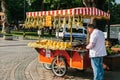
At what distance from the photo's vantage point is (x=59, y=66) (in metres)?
12.2

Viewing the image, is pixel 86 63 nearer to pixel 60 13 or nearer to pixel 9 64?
pixel 60 13

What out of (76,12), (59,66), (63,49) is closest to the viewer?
(76,12)

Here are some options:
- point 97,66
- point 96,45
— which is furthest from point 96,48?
point 97,66

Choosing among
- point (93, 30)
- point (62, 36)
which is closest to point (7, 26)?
point (62, 36)

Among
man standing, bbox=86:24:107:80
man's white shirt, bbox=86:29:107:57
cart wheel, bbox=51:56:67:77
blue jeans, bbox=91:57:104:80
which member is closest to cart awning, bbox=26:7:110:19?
cart wheel, bbox=51:56:67:77

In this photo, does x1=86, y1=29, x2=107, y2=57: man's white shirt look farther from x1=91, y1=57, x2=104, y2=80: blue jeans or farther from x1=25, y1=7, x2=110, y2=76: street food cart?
x1=25, y1=7, x2=110, y2=76: street food cart

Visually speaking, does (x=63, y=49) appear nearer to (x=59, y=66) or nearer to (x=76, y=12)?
(x=59, y=66)

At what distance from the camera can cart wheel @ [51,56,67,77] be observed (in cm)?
1208

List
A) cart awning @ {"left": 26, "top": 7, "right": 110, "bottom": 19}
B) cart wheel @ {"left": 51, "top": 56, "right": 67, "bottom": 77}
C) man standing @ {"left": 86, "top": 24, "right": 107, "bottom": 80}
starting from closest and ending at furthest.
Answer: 1. man standing @ {"left": 86, "top": 24, "right": 107, "bottom": 80}
2. cart awning @ {"left": 26, "top": 7, "right": 110, "bottom": 19}
3. cart wheel @ {"left": 51, "top": 56, "right": 67, "bottom": 77}

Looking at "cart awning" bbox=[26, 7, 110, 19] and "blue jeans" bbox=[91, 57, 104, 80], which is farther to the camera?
"cart awning" bbox=[26, 7, 110, 19]

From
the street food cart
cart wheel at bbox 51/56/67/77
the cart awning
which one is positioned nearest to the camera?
the street food cart

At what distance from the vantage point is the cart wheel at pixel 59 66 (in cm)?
1208

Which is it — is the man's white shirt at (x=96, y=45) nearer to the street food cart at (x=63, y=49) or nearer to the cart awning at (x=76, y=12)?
the street food cart at (x=63, y=49)

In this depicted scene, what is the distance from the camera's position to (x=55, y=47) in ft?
40.3
